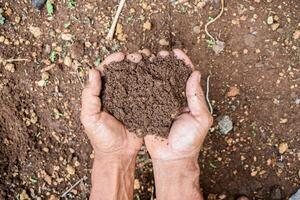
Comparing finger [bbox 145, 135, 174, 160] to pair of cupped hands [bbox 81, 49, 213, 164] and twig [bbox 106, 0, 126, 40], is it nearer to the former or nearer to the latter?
pair of cupped hands [bbox 81, 49, 213, 164]

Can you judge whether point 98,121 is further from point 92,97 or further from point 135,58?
point 135,58

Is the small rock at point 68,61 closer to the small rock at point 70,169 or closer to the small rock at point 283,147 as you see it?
the small rock at point 70,169

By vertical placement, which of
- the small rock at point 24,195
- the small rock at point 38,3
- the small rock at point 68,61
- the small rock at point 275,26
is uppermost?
the small rock at point 38,3

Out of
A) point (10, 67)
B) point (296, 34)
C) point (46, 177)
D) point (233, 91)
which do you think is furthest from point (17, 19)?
point (296, 34)

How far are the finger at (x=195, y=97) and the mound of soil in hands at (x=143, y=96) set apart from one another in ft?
0.18

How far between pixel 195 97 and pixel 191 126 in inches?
5.3

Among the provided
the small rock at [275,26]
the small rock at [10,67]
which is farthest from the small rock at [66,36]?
the small rock at [275,26]

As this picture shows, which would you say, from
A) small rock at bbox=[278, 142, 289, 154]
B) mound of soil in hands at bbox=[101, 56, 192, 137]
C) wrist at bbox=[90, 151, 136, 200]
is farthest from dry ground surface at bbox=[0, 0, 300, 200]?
mound of soil in hands at bbox=[101, 56, 192, 137]

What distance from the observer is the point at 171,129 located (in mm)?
2391

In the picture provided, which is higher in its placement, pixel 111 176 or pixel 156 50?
pixel 156 50

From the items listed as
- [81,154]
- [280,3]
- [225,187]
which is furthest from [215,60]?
[81,154]

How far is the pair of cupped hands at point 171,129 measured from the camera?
2338 millimetres

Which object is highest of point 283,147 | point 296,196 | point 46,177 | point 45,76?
point 45,76

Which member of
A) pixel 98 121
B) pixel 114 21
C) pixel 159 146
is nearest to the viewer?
pixel 98 121
